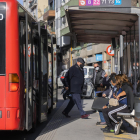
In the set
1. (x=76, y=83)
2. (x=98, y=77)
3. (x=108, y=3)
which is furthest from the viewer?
(x=98, y=77)

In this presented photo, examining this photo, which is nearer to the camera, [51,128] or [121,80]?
[121,80]

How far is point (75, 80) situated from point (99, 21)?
2092 millimetres

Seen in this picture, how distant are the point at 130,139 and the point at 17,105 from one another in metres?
2.56

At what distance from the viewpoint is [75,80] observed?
9.54 meters

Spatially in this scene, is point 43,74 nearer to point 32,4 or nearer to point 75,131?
point 75,131

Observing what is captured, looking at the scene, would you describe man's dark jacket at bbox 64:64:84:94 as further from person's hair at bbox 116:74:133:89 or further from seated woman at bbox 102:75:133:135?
person's hair at bbox 116:74:133:89

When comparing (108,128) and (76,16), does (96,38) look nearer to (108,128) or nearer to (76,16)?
(76,16)

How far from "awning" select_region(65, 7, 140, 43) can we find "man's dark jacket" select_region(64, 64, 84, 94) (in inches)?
61.0

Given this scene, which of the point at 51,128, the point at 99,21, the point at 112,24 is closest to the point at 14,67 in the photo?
the point at 51,128

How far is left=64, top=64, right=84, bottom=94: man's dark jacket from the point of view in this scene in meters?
9.50

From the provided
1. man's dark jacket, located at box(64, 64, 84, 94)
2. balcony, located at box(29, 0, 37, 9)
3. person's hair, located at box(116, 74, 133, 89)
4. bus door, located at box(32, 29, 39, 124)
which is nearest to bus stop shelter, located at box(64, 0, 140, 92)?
bus door, located at box(32, 29, 39, 124)

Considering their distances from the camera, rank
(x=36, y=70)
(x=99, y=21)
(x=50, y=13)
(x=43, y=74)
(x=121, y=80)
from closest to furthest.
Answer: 1. (x=121, y=80)
2. (x=36, y=70)
3. (x=43, y=74)
4. (x=99, y=21)
5. (x=50, y=13)

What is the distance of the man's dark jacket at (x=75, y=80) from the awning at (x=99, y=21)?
5.08ft

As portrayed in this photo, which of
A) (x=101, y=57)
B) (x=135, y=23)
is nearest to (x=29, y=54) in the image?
(x=135, y=23)
